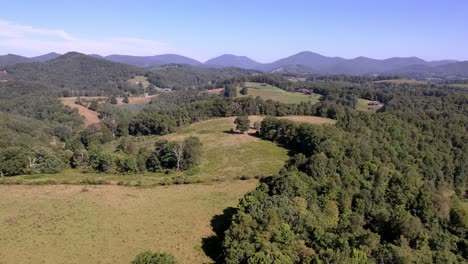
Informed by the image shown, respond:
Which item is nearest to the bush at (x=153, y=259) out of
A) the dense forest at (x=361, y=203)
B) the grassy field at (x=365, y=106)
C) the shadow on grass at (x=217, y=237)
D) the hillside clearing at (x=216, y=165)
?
the dense forest at (x=361, y=203)

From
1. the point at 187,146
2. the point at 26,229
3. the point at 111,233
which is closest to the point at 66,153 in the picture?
the point at 187,146

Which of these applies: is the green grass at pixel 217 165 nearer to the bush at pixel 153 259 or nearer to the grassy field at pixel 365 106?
the bush at pixel 153 259

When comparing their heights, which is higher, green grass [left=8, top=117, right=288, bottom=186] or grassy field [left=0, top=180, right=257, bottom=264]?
grassy field [left=0, top=180, right=257, bottom=264]

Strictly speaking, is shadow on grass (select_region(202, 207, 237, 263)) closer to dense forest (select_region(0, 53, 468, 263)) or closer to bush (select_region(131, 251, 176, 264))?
dense forest (select_region(0, 53, 468, 263))

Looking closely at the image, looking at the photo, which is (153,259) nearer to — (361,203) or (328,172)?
(361,203)

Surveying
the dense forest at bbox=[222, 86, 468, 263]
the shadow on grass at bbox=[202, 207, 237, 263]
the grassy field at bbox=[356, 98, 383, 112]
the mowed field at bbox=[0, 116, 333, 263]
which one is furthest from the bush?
the grassy field at bbox=[356, 98, 383, 112]

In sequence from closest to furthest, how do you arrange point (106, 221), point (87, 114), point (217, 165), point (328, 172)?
point (106, 221) < point (328, 172) < point (217, 165) < point (87, 114)

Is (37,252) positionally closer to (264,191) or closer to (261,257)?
(261,257)

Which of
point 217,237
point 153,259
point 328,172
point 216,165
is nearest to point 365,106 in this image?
point 216,165
